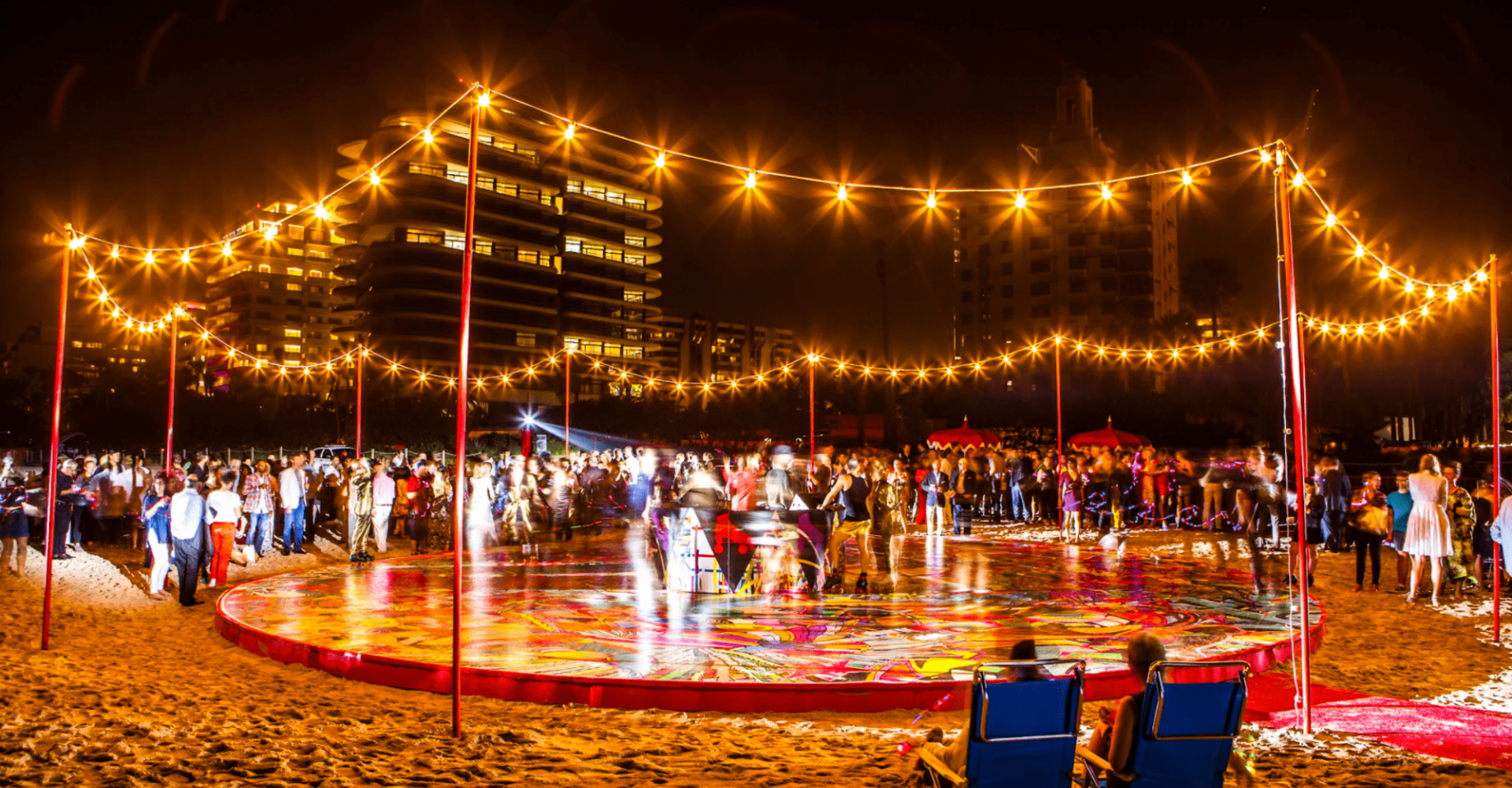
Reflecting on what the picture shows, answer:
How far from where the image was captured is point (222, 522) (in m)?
11.0

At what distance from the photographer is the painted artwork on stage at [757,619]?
716 cm

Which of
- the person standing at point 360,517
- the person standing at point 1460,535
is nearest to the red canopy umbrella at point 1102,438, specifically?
the person standing at point 1460,535

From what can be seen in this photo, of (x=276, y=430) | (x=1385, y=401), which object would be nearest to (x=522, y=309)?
(x=276, y=430)

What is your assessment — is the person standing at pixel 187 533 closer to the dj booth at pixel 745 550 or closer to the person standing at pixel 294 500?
the person standing at pixel 294 500

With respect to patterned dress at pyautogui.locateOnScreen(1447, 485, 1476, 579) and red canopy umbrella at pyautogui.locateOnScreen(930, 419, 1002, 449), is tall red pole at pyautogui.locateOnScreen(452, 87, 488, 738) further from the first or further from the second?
red canopy umbrella at pyautogui.locateOnScreen(930, 419, 1002, 449)

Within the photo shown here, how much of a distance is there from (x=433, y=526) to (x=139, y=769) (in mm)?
11552

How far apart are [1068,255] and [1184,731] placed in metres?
89.2

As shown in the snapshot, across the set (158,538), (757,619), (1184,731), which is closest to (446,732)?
(757,619)

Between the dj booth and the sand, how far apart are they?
12.8 feet

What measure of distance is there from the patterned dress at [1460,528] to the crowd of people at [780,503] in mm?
21

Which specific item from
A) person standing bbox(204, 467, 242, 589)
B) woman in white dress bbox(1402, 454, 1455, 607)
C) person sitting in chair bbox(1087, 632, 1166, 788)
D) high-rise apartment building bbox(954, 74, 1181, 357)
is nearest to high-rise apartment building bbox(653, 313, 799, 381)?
high-rise apartment building bbox(954, 74, 1181, 357)

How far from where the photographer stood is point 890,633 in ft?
26.9

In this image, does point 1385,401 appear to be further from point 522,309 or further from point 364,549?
point 522,309

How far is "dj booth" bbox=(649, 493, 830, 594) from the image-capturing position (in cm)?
1021
